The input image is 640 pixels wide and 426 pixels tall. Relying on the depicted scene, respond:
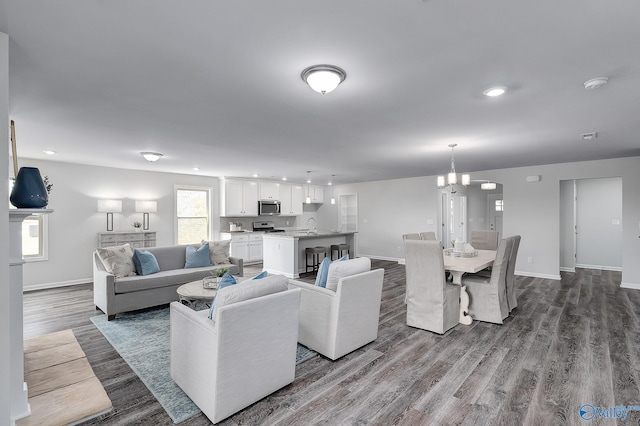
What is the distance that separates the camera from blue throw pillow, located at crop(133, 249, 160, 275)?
179 inches

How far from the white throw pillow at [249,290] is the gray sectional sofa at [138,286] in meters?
2.72

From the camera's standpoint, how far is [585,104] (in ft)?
9.11

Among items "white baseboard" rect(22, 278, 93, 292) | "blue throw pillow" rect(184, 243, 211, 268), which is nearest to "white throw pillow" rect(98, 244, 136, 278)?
"blue throw pillow" rect(184, 243, 211, 268)

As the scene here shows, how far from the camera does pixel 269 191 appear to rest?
8.95 meters

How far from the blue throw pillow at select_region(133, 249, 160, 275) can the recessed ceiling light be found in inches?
187

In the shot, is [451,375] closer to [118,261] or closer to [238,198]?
[118,261]

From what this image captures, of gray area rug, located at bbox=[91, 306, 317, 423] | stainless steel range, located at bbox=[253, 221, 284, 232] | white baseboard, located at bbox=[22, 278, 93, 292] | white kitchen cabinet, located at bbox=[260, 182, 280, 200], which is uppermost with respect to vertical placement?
white kitchen cabinet, located at bbox=[260, 182, 280, 200]

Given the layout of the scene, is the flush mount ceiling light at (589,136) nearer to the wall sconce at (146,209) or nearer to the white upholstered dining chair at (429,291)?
the white upholstered dining chair at (429,291)

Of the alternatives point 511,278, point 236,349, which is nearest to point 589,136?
point 511,278

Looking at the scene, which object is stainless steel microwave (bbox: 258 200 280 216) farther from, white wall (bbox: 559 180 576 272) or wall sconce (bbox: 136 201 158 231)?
white wall (bbox: 559 180 576 272)

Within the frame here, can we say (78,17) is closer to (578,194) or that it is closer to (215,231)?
(215,231)

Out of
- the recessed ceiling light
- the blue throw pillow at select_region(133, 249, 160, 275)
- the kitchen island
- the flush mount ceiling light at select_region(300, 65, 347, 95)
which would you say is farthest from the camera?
the kitchen island

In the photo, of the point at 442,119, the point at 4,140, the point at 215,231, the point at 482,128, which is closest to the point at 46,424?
the point at 4,140

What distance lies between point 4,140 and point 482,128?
4.11 metres
